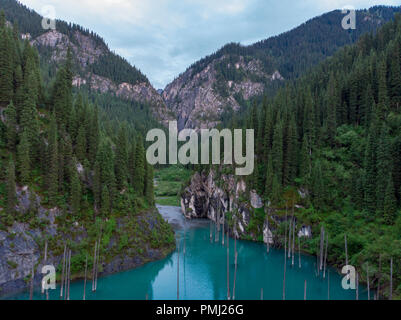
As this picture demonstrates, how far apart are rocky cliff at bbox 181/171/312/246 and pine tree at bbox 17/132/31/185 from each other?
39732mm

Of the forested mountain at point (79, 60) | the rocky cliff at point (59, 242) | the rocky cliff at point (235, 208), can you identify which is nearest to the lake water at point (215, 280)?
the rocky cliff at point (59, 242)

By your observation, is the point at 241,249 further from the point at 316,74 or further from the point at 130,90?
the point at 130,90

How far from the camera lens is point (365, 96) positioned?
217ft

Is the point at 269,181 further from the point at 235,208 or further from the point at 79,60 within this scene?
the point at 79,60

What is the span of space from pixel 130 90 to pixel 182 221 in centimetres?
14205

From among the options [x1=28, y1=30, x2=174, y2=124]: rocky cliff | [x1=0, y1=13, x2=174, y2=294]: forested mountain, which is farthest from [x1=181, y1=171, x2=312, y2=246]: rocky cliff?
[x1=28, y1=30, x2=174, y2=124]: rocky cliff

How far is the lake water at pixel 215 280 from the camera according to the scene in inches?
1526

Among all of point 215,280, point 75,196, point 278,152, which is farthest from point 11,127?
point 278,152

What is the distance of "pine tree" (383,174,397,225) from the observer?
1751 inches

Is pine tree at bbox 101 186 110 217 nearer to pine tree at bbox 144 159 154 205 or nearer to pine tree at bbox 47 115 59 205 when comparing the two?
pine tree at bbox 47 115 59 205

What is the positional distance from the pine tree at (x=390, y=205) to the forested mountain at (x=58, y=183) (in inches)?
1448

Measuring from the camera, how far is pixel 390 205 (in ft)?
146

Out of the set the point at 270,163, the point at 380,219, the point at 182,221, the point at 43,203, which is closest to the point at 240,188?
the point at 270,163

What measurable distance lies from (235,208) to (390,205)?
31.5 m
